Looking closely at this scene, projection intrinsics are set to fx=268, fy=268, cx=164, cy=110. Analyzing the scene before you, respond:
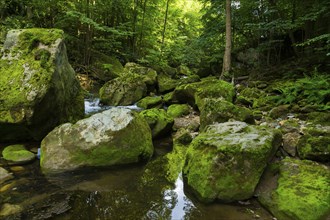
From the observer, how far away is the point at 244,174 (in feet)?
13.0

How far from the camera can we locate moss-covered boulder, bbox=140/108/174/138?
22.4ft

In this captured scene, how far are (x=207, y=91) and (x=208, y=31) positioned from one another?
5.91 m

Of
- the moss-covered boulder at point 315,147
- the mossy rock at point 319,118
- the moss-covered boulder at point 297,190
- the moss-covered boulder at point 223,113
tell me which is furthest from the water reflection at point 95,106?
the moss-covered boulder at point 297,190

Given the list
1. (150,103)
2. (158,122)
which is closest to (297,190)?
(158,122)

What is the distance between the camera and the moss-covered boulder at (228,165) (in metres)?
3.93

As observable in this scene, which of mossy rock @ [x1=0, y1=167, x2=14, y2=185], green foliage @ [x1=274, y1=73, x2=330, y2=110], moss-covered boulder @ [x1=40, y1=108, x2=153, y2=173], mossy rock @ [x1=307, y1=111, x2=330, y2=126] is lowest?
mossy rock @ [x1=0, y1=167, x2=14, y2=185]

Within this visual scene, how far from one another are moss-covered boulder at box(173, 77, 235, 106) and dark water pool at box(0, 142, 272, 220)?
418 cm

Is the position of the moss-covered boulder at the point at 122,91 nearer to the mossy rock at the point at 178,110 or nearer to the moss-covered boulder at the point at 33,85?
the mossy rock at the point at 178,110

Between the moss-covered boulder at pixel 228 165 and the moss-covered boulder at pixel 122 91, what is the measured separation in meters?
6.46

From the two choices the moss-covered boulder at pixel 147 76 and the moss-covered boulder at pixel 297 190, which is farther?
the moss-covered boulder at pixel 147 76

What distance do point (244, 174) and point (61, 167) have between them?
10.6ft

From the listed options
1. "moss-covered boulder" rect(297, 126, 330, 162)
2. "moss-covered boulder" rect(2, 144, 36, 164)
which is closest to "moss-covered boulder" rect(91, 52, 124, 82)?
"moss-covered boulder" rect(2, 144, 36, 164)

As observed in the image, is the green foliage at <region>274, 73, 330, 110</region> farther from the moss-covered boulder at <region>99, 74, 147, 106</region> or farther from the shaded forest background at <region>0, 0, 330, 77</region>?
the moss-covered boulder at <region>99, 74, 147, 106</region>

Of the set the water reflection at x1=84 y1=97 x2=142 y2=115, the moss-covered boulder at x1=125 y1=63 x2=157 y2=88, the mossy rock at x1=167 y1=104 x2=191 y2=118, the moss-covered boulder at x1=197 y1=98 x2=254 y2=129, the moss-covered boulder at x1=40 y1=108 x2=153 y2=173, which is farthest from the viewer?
the moss-covered boulder at x1=125 y1=63 x2=157 y2=88
